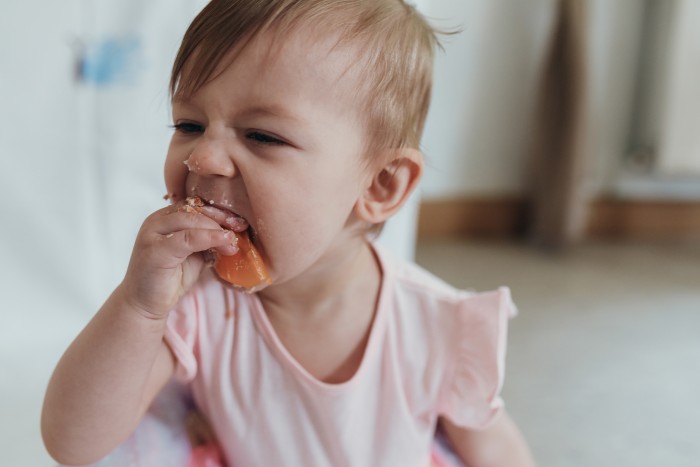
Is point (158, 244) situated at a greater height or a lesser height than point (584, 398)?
greater

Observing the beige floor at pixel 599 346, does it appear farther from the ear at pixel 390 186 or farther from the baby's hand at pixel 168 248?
the baby's hand at pixel 168 248

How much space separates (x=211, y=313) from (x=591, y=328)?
862 mm

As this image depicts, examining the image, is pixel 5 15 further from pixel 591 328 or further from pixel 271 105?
pixel 591 328

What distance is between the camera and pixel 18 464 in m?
0.67

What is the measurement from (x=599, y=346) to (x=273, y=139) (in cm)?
88

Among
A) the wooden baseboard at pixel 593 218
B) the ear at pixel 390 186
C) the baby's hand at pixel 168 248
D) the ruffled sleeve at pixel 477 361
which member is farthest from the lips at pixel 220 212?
the wooden baseboard at pixel 593 218

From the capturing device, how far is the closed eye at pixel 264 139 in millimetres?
509

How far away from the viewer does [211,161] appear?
49 centimetres

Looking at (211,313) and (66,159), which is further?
(66,159)

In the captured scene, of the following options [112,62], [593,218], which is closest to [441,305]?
[112,62]

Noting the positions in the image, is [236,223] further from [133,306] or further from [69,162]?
[69,162]

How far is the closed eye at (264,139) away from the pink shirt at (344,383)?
0.17 meters

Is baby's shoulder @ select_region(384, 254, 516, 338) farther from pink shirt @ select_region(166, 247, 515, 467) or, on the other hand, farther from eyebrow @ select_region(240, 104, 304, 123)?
eyebrow @ select_region(240, 104, 304, 123)

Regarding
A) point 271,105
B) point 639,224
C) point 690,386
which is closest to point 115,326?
point 271,105
